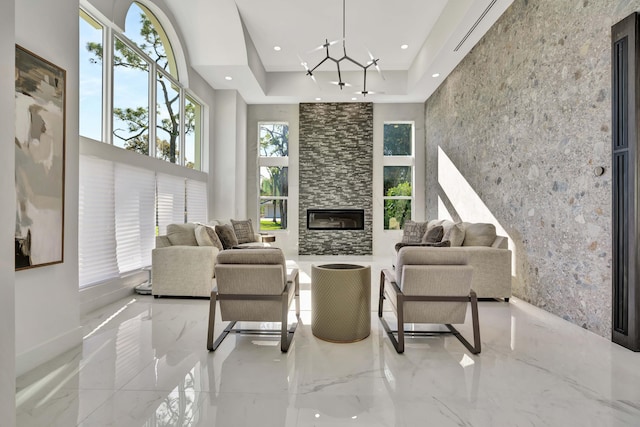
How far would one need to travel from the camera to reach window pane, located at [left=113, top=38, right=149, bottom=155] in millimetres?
4250

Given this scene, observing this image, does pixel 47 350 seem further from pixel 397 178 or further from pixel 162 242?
pixel 397 178

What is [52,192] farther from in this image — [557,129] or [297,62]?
[297,62]

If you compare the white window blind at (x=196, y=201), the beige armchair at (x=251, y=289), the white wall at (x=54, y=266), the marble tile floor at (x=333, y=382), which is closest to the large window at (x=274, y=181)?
the white window blind at (x=196, y=201)

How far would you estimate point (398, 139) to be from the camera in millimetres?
8516

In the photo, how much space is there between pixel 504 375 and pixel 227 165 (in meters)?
6.65

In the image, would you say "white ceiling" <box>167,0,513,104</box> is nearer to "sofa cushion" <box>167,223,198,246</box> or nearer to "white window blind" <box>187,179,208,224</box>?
"white window blind" <box>187,179,208,224</box>

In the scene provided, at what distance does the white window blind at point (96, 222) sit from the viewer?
357 cm

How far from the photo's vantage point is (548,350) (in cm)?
259

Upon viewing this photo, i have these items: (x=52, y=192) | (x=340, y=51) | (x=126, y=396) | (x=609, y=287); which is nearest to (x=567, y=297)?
(x=609, y=287)

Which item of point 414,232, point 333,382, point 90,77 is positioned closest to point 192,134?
point 90,77

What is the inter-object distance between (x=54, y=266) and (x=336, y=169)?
6509 mm

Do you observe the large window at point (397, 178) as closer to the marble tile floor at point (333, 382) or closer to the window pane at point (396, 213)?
the window pane at point (396, 213)

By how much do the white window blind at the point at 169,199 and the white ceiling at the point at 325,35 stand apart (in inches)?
89.5

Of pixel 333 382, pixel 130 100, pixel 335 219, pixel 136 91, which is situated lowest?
pixel 333 382
